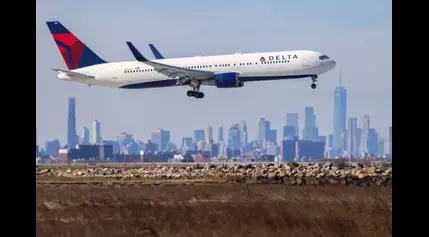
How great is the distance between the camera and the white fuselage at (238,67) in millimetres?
61375

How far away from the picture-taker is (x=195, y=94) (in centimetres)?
6372

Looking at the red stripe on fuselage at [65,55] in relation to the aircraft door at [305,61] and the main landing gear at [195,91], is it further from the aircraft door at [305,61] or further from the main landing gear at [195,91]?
the aircraft door at [305,61]

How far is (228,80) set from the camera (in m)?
62.2

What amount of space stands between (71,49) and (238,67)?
81.8 feet

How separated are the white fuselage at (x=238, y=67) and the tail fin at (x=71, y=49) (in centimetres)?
560

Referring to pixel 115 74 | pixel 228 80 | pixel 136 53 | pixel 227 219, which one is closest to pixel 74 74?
pixel 115 74

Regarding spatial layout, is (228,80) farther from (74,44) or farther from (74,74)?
(74,44)

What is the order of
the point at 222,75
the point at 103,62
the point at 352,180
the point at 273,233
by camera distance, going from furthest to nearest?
the point at 103,62, the point at 222,75, the point at 352,180, the point at 273,233

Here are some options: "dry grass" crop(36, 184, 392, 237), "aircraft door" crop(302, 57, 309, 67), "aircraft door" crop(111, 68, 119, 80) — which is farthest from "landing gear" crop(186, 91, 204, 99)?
"dry grass" crop(36, 184, 392, 237)

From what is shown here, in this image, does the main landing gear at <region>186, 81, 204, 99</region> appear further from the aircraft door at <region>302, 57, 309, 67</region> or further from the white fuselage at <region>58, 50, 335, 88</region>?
the aircraft door at <region>302, 57, 309, 67</region>

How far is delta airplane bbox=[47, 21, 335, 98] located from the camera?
202ft
